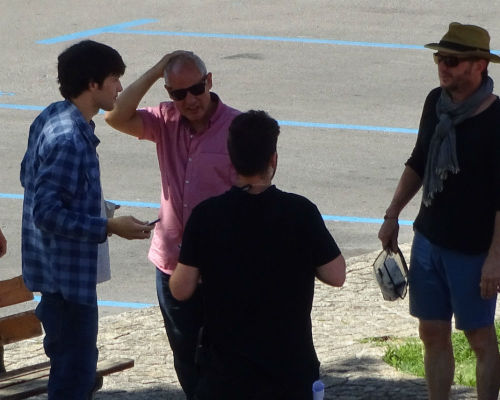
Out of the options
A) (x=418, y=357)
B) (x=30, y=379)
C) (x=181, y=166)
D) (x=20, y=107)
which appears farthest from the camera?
(x=20, y=107)

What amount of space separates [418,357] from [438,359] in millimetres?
976

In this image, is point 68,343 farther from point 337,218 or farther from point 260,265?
point 337,218

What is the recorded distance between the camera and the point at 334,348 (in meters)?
7.13

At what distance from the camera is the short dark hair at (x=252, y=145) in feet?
13.9

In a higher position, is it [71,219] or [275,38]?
[71,219]

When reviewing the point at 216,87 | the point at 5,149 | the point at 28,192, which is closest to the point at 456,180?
the point at 28,192

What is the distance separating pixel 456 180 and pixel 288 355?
155cm

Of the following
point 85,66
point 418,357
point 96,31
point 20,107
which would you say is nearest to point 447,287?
point 418,357

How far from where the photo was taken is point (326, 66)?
15219 mm

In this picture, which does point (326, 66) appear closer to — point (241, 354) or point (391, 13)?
point (391, 13)

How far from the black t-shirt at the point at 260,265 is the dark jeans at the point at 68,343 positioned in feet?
3.48

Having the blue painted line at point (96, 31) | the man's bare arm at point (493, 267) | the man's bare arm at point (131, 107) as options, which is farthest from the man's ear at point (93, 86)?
the blue painted line at point (96, 31)

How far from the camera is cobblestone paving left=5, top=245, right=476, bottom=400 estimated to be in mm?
6461

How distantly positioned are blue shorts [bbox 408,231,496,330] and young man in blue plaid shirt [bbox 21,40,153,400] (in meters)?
1.42
